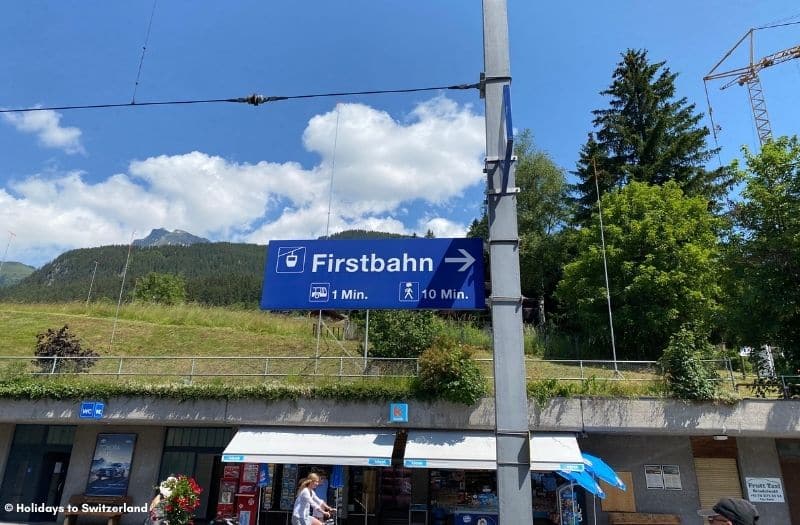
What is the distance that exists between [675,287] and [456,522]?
17.8m

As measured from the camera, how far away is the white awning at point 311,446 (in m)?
12.5

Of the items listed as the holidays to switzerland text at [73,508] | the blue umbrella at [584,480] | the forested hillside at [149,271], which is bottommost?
the holidays to switzerland text at [73,508]

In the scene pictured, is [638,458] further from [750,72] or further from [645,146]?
[750,72]

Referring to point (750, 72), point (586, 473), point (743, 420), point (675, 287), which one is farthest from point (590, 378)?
point (750, 72)

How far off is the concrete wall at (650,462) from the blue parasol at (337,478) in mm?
6952

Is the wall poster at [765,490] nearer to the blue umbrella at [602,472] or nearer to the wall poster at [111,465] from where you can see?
the blue umbrella at [602,472]

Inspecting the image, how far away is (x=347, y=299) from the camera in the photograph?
11.6 metres

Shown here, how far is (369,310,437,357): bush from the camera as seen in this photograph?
1947 cm

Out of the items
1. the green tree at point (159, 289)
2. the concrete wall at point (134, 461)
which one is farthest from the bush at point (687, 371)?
the green tree at point (159, 289)

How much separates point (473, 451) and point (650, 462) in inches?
213

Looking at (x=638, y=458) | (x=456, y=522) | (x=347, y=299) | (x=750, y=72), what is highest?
(x=750, y=72)

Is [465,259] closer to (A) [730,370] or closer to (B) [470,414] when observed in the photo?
(B) [470,414]

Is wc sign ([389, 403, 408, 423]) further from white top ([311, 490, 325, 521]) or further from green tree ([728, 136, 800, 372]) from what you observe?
green tree ([728, 136, 800, 372])

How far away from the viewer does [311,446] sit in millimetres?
12961
